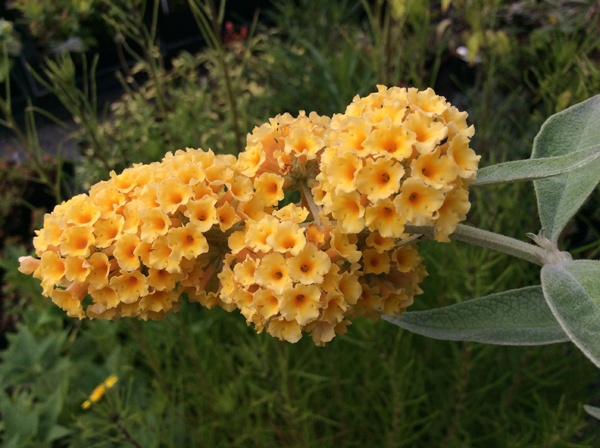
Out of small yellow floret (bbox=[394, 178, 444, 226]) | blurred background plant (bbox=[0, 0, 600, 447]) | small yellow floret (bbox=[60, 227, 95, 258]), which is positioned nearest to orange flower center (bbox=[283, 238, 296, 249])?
small yellow floret (bbox=[394, 178, 444, 226])

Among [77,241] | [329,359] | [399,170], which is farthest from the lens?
[329,359]

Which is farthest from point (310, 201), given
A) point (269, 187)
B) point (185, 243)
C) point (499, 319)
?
point (499, 319)

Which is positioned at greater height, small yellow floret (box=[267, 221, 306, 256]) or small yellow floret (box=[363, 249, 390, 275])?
small yellow floret (box=[267, 221, 306, 256])

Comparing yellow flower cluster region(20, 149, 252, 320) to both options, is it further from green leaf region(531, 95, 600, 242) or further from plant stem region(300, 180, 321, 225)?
green leaf region(531, 95, 600, 242)

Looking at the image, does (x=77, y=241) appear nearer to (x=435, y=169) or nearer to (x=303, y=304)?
(x=303, y=304)

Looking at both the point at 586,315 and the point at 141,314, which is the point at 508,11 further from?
the point at 141,314

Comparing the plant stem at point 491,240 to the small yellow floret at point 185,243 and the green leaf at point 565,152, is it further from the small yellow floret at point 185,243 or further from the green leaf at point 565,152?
the small yellow floret at point 185,243
